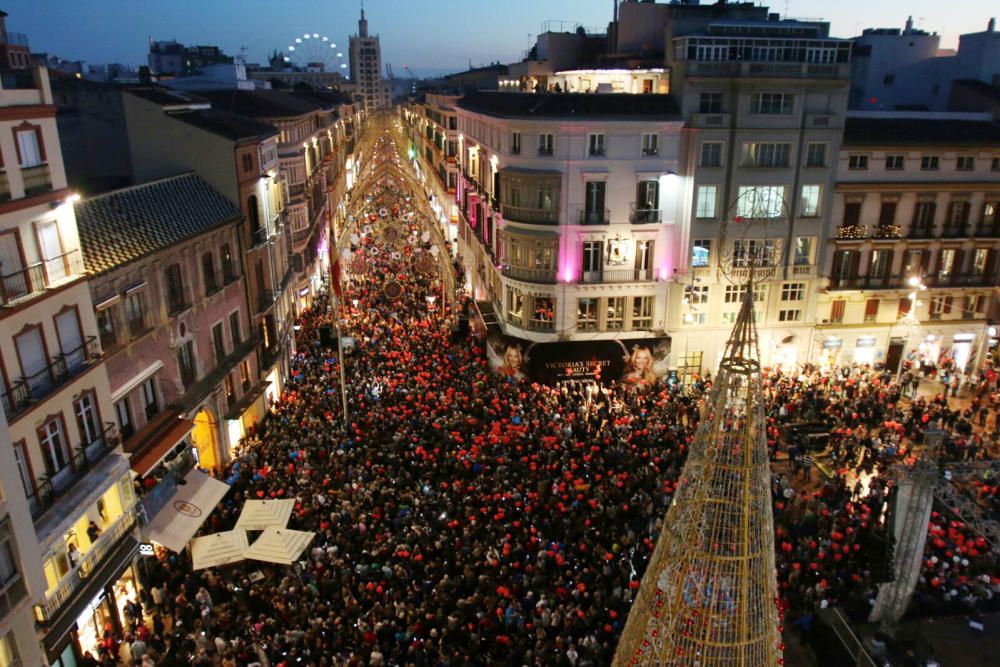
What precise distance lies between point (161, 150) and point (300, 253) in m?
15.8

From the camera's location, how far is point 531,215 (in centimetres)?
3616

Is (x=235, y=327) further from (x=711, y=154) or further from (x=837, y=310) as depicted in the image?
(x=837, y=310)

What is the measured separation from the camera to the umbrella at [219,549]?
2167 cm

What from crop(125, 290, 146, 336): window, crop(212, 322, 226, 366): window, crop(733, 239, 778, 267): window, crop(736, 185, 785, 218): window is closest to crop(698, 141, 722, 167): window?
crop(736, 185, 785, 218): window

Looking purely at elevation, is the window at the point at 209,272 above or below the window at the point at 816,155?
below

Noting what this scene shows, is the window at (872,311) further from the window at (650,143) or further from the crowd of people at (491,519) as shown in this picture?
the window at (650,143)

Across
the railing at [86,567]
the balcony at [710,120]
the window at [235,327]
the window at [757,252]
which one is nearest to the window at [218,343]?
the window at [235,327]

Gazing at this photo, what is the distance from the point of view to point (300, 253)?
4644 centimetres

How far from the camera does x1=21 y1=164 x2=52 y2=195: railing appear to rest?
18.1 m

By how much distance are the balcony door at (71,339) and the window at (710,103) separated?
1122 inches

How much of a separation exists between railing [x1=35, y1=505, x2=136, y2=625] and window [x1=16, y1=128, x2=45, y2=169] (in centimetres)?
1014

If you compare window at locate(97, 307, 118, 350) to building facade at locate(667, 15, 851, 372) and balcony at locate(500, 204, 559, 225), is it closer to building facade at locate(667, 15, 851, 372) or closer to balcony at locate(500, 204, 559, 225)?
balcony at locate(500, 204, 559, 225)

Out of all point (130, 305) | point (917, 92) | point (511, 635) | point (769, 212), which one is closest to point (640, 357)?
point (769, 212)

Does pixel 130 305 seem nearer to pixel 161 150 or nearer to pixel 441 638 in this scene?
pixel 161 150
